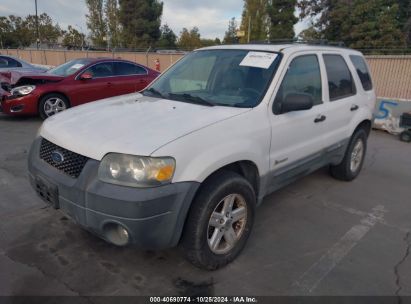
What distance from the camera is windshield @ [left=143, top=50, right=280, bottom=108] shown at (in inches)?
127

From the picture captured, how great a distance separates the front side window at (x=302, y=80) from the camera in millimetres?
3277

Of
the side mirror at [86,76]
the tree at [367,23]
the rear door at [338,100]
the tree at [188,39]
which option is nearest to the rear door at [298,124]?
the rear door at [338,100]

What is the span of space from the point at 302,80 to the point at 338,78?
93cm

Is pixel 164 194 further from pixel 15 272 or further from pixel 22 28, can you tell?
pixel 22 28

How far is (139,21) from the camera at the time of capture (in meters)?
46.7

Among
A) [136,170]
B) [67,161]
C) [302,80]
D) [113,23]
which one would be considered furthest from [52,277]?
[113,23]

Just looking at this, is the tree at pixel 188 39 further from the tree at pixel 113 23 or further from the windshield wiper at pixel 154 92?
the windshield wiper at pixel 154 92

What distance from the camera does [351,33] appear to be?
26812 mm

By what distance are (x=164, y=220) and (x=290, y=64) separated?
6.67 feet

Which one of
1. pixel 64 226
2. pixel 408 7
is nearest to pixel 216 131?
pixel 64 226

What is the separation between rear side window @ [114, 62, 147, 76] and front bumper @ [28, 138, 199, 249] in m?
7.03

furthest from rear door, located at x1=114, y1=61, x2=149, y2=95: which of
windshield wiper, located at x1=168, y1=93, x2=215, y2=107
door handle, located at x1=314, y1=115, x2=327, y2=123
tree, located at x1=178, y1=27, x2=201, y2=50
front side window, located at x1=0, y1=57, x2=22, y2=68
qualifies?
tree, located at x1=178, y1=27, x2=201, y2=50

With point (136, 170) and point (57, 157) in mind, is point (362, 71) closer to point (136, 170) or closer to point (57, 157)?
point (136, 170)

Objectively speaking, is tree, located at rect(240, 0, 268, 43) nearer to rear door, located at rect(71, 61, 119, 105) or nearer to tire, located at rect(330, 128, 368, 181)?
rear door, located at rect(71, 61, 119, 105)
